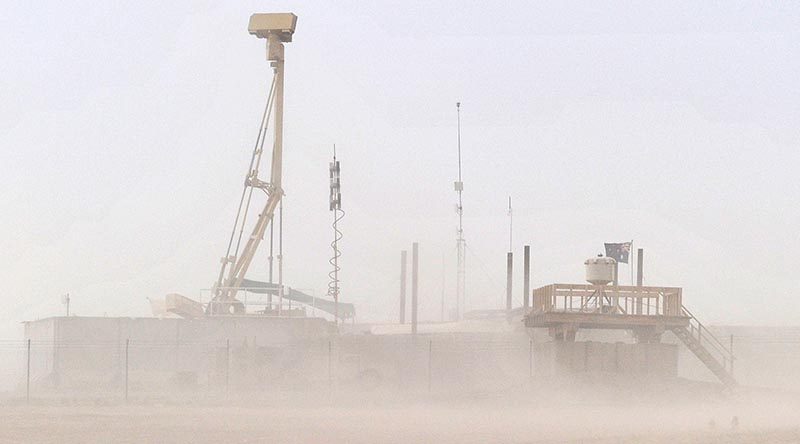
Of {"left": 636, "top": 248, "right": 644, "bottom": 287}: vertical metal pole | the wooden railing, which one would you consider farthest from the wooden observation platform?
{"left": 636, "top": 248, "right": 644, "bottom": 287}: vertical metal pole

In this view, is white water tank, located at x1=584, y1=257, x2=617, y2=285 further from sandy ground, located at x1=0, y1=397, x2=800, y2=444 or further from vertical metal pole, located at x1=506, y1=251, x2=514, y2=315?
vertical metal pole, located at x1=506, y1=251, x2=514, y2=315

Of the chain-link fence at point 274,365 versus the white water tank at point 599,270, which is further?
the chain-link fence at point 274,365

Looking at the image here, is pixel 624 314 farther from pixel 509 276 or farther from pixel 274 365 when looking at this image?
pixel 509 276

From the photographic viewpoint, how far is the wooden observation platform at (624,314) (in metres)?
47.2

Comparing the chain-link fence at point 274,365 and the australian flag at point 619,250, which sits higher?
the australian flag at point 619,250

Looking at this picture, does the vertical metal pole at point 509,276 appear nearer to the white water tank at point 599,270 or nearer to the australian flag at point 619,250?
the australian flag at point 619,250

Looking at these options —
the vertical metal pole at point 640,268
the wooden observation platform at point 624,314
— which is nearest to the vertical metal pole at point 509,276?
the vertical metal pole at point 640,268

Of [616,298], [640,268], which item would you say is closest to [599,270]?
[616,298]

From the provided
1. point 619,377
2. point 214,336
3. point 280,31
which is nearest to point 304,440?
point 619,377

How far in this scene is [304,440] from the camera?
33.0 m

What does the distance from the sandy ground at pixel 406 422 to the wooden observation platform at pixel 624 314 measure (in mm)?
3238

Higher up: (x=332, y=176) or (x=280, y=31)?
(x=280, y=31)

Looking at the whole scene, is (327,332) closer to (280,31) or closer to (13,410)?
(280,31)

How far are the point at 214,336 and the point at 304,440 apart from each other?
2911 centimetres
